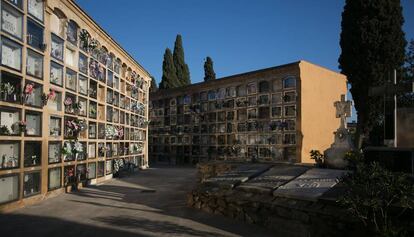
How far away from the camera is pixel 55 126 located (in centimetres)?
1086

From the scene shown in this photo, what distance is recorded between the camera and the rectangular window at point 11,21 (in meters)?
8.29

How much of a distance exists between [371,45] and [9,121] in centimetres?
1458

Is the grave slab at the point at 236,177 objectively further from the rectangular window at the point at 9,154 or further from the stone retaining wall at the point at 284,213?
the rectangular window at the point at 9,154

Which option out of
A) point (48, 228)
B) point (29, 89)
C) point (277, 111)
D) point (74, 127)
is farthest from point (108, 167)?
point (277, 111)

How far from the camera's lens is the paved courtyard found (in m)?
6.48

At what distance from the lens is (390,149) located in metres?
7.21

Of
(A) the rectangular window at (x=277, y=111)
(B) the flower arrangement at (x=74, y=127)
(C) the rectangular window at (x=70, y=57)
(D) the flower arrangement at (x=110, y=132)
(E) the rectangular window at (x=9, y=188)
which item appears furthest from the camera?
(A) the rectangular window at (x=277, y=111)

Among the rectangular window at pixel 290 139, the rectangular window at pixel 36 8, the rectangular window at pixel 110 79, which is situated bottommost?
the rectangular window at pixel 290 139

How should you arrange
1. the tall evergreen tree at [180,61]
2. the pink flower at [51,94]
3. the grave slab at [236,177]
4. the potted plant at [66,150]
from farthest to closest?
the tall evergreen tree at [180,61], the potted plant at [66,150], the pink flower at [51,94], the grave slab at [236,177]

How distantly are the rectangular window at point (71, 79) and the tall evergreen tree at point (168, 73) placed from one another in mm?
20425

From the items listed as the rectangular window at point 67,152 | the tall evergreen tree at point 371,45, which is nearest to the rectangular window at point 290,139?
the tall evergreen tree at point 371,45

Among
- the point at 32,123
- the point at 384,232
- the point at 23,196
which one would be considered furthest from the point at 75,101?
the point at 384,232

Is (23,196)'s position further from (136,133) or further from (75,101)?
(136,133)

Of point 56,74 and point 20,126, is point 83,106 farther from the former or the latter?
point 20,126
